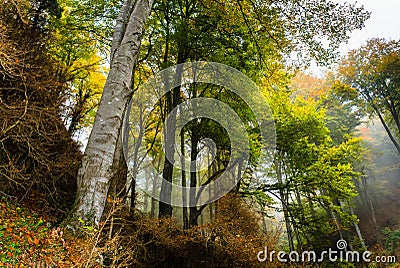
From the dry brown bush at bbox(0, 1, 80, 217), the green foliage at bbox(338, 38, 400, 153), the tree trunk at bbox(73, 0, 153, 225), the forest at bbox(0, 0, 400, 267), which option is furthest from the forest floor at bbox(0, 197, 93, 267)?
the green foliage at bbox(338, 38, 400, 153)

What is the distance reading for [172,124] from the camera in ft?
31.0

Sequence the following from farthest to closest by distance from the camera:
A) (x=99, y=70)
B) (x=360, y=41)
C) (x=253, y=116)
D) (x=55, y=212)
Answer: (x=360, y=41)
(x=99, y=70)
(x=253, y=116)
(x=55, y=212)

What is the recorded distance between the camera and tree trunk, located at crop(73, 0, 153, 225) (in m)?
2.76

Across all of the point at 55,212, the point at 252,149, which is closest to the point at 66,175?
the point at 55,212

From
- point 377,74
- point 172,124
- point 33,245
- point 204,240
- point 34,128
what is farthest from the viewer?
point 377,74

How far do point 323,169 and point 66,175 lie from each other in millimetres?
7455

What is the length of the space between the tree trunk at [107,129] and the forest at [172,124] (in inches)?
0.6

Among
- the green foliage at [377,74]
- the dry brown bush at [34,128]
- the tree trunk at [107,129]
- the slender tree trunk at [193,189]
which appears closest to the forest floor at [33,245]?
the tree trunk at [107,129]

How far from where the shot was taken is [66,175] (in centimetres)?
674

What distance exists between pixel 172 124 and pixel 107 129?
6463 mm

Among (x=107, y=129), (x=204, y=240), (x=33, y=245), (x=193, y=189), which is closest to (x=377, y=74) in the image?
(x=193, y=189)

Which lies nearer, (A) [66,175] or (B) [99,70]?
(A) [66,175]

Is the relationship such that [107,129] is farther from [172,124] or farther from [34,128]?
[172,124]

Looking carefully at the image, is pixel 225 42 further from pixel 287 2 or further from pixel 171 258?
pixel 171 258
